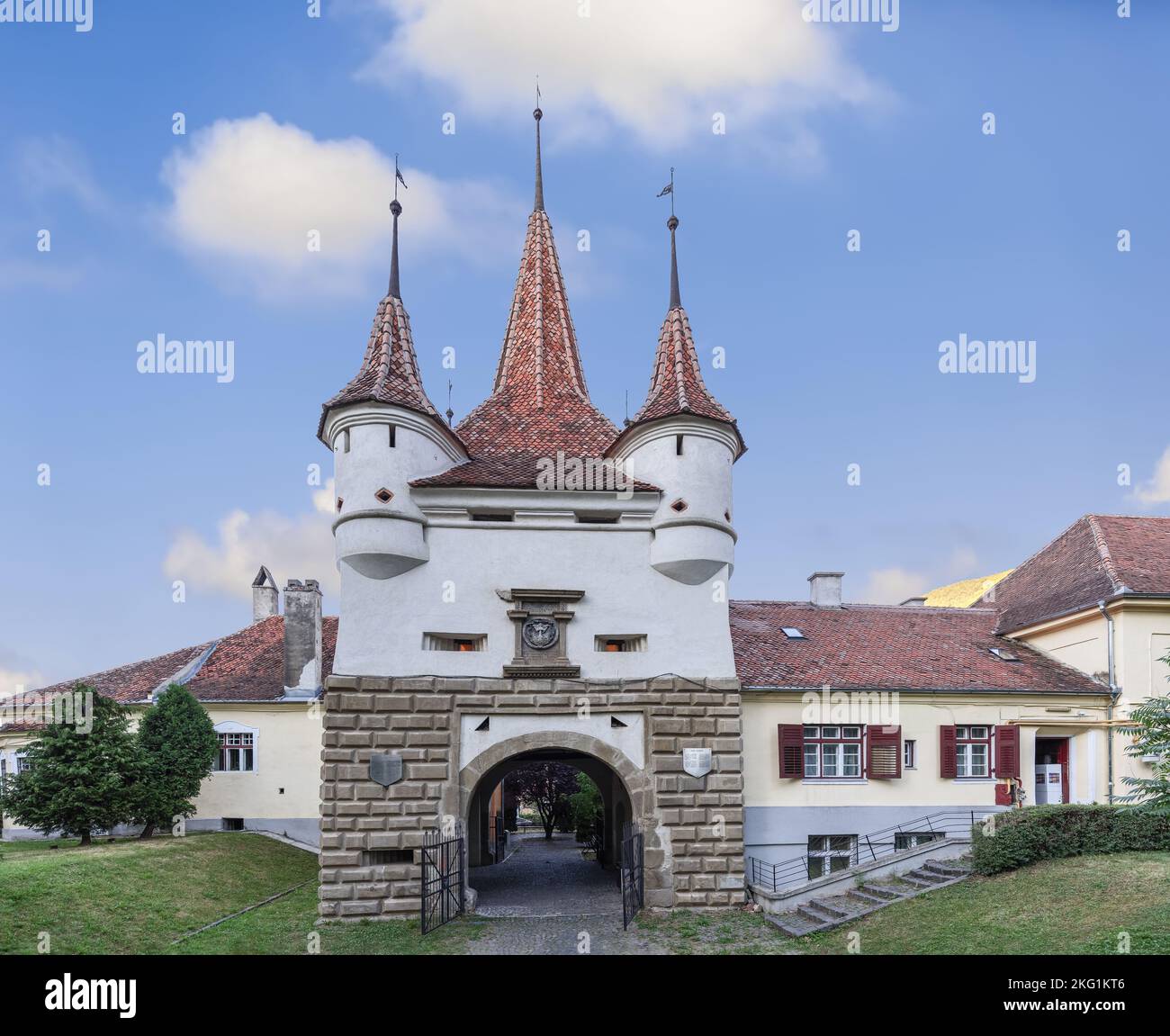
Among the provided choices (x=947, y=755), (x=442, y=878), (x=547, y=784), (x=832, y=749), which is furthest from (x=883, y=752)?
(x=547, y=784)

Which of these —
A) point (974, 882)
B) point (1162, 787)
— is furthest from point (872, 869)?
point (1162, 787)

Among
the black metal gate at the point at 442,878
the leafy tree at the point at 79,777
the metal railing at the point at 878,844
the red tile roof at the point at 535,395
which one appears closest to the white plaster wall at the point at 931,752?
the metal railing at the point at 878,844

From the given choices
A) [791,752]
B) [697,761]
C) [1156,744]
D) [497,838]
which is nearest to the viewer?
[1156,744]

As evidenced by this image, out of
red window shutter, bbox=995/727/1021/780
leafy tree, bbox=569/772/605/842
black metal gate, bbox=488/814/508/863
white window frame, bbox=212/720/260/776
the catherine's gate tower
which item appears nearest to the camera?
the catherine's gate tower

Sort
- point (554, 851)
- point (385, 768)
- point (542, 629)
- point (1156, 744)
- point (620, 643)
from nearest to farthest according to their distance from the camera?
point (1156, 744) < point (385, 768) < point (542, 629) < point (620, 643) < point (554, 851)

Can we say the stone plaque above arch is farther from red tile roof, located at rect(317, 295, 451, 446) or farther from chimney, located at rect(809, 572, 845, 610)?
chimney, located at rect(809, 572, 845, 610)

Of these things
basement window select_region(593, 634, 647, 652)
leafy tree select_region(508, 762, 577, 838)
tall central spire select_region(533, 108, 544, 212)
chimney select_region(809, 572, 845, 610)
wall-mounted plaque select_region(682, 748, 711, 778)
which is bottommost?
leafy tree select_region(508, 762, 577, 838)

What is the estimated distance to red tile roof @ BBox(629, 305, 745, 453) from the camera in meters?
19.6

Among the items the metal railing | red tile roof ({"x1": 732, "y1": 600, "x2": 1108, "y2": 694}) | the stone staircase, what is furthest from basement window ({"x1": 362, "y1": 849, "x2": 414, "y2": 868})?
red tile roof ({"x1": 732, "y1": 600, "x2": 1108, "y2": 694})

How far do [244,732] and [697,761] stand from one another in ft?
46.4

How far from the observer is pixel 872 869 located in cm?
1891

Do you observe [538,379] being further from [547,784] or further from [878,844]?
[547,784]

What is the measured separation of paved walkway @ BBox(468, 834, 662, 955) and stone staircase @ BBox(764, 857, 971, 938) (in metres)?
3.13

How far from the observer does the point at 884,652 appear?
23.6m
